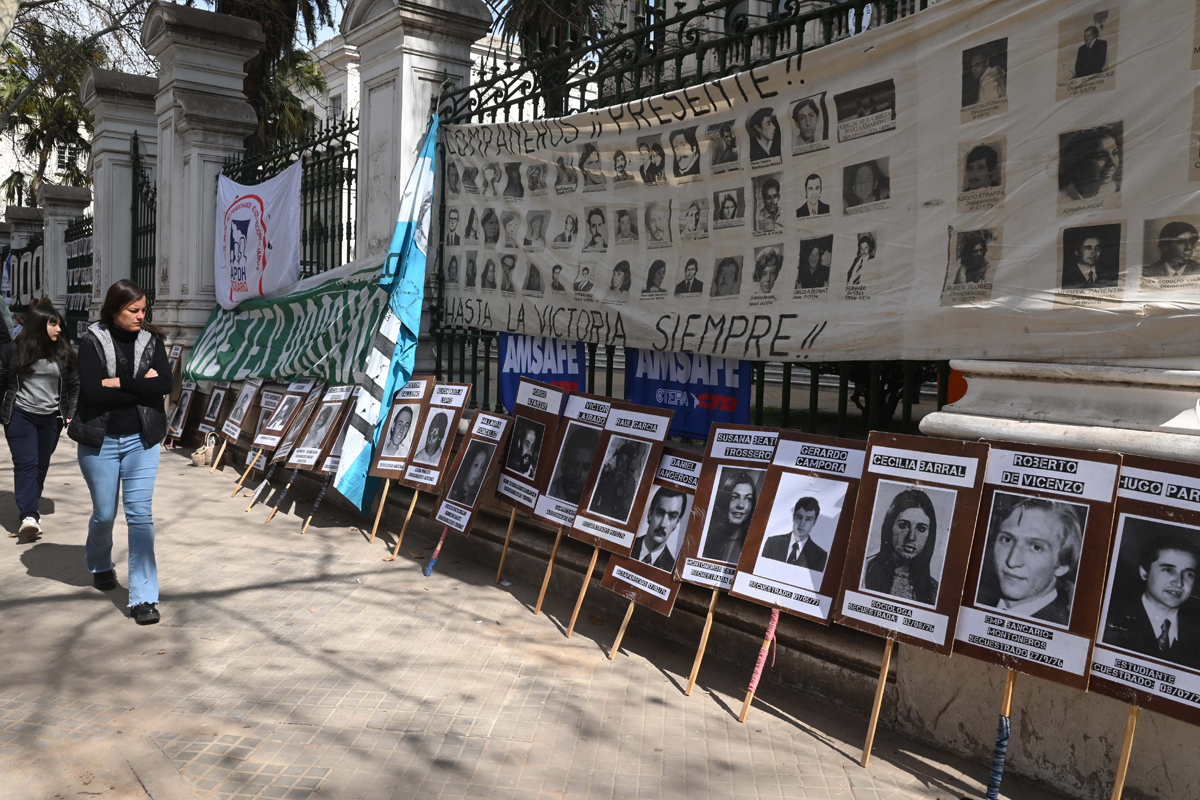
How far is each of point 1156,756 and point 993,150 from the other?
2.28 metres

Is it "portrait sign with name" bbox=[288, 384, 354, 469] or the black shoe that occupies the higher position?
"portrait sign with name" bbox=[288, 384, 354, 469]

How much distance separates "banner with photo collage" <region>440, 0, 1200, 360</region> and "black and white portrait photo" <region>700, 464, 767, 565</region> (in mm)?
651

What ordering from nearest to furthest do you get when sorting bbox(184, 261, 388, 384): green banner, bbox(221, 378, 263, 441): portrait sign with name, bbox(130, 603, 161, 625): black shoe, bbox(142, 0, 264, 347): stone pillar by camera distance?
bbox(130, 603, 161, 625): black shoe → bbox(184, 261, 388, 384): green banner → bbox(221, 378, 263, 441): portrait sign with name → bbox(142, 0, 264, 347): stone pillar

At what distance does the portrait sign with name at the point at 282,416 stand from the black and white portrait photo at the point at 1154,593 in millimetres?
6861

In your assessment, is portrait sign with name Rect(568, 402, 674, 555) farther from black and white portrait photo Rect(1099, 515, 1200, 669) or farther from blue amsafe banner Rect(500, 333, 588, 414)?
black and white portrait photo Rect(1099, 515, 1200, 669)

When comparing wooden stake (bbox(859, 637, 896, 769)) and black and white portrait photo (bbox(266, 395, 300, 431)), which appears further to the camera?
black and white portrait photo (bbox(266, 395, 300, 431))

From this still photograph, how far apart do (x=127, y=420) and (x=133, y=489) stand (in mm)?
390

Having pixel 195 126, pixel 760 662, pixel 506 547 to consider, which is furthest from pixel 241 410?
pixel 760 662

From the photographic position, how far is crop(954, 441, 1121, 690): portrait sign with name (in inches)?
126

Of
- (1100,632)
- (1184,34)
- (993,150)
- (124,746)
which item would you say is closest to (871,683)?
(1100,632)

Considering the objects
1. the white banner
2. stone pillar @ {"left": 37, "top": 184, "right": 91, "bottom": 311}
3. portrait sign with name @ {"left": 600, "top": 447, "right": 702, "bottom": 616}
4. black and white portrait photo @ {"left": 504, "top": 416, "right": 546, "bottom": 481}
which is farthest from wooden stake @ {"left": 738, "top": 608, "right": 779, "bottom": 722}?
Answer: stone pillar @ {"left": 37, "top": 184, "right": 91, "bottom": 311}

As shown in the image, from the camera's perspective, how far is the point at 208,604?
213 inches

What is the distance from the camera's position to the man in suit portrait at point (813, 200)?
4.42 metres

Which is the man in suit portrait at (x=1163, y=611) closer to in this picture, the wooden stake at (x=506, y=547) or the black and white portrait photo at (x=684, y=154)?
the black and white portrait photo at (x=684, y=154)
